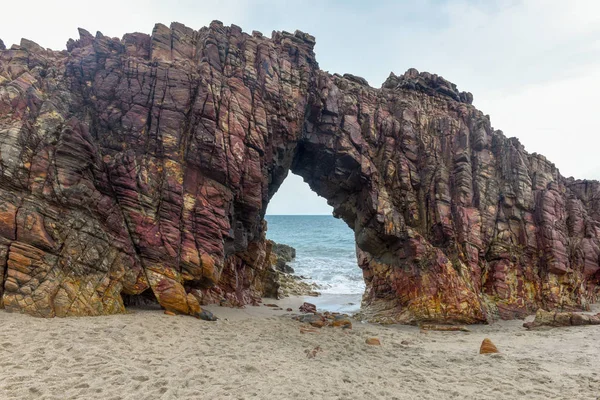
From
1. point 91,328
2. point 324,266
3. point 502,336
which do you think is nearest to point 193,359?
point 91,328

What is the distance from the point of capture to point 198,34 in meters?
23.0

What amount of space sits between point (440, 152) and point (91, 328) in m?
26.8

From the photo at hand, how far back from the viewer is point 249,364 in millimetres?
11664

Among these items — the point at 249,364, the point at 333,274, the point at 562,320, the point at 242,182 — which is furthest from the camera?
the point at 333,274

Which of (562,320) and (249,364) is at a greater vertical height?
(562,320)

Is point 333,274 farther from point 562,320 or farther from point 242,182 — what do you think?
point 242,182

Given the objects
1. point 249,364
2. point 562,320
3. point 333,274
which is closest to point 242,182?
point 249,364

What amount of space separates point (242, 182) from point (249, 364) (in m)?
12.0

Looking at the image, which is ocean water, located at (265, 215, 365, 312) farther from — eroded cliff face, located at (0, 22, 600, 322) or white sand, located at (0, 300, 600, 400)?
white sand, located at (0, 300, 600, 400)

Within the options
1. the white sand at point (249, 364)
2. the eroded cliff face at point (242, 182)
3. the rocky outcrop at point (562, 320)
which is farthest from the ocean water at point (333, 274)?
the white sand at point (249, 364)

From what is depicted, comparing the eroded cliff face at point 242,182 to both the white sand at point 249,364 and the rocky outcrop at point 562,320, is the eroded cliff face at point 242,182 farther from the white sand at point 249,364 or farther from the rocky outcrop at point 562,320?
the rocky outcrop at point 562,320

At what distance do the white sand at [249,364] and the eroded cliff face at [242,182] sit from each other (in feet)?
9.22

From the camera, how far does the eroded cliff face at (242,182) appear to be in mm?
15375

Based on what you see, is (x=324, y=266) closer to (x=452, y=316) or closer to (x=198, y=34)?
(x=452, y=316)
